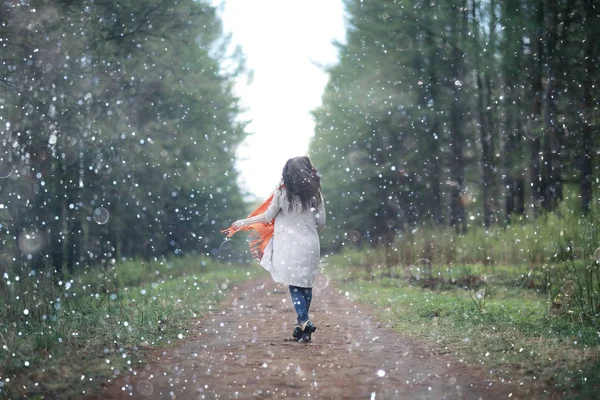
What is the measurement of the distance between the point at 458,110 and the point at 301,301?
600 inches

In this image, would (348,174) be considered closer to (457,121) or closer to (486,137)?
(457,121)

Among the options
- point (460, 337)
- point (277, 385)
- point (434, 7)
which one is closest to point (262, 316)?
point (460, 337)

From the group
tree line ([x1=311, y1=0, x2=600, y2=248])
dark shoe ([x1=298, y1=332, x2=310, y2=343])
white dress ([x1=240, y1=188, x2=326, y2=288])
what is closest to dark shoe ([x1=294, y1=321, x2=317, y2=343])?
dark shoe ([x1=298, y1=332, x2=310, y2=343])

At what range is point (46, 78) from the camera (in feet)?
39.0

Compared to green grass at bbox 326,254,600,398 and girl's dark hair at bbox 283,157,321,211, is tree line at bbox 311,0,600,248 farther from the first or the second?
girl's dark hair at bbox 283,157,321,211

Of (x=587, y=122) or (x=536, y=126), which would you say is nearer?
(x=587, y=122)

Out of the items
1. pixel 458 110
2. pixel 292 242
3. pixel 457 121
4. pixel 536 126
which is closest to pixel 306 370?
pixel 292 242

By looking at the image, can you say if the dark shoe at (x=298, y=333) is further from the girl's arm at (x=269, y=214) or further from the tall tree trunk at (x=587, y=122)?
the tall tree trunk at (x=587, y=122)

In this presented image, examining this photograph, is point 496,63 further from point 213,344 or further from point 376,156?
point 213,344

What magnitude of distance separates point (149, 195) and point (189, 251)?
8566 mm

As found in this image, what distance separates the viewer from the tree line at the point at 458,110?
15.9 meters

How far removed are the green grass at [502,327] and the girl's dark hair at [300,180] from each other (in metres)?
2.37

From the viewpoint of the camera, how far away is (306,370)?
5.82 metres

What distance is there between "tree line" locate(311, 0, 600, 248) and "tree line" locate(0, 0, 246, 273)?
21.6 feet
